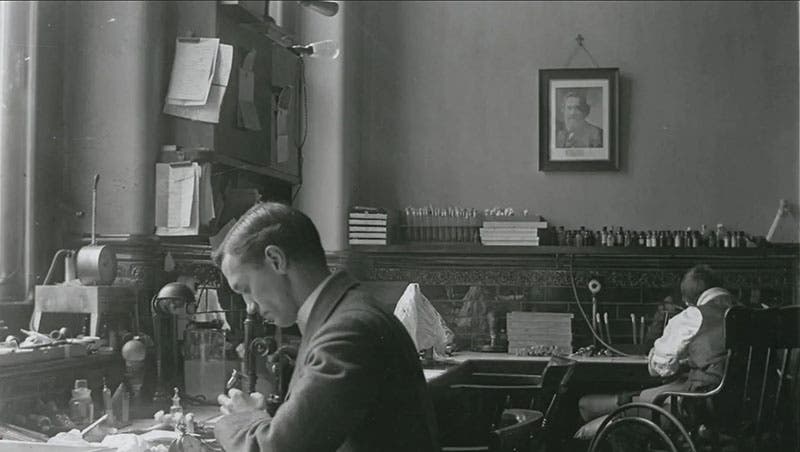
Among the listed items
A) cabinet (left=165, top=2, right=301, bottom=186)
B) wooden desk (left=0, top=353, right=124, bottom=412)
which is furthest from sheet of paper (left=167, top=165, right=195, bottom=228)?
wooden desk (left=0, top=353, right=124, bottom=412)

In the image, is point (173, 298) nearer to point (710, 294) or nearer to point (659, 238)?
point (710, 294)

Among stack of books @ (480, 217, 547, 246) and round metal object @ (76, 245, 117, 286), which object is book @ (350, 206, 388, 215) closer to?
stack of books @ (480, 217, 547, 246)

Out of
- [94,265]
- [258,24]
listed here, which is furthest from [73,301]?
[258,24]

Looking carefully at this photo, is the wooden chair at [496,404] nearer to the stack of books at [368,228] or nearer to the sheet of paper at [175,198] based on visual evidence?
the stack of books at [368,228]

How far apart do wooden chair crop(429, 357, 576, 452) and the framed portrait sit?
69.5 inches

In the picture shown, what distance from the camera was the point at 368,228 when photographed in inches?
295

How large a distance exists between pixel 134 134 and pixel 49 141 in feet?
1.27

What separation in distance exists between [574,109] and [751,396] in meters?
3.17

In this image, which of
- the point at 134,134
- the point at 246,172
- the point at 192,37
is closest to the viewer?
the point at 134,134

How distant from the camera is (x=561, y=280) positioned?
7.55 meters

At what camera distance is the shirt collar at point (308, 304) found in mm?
2193

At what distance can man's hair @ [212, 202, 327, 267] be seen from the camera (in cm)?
221

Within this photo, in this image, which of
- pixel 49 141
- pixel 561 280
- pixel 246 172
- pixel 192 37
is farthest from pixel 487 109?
pixel 49 141

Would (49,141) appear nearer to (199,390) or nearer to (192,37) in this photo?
(192,37)
